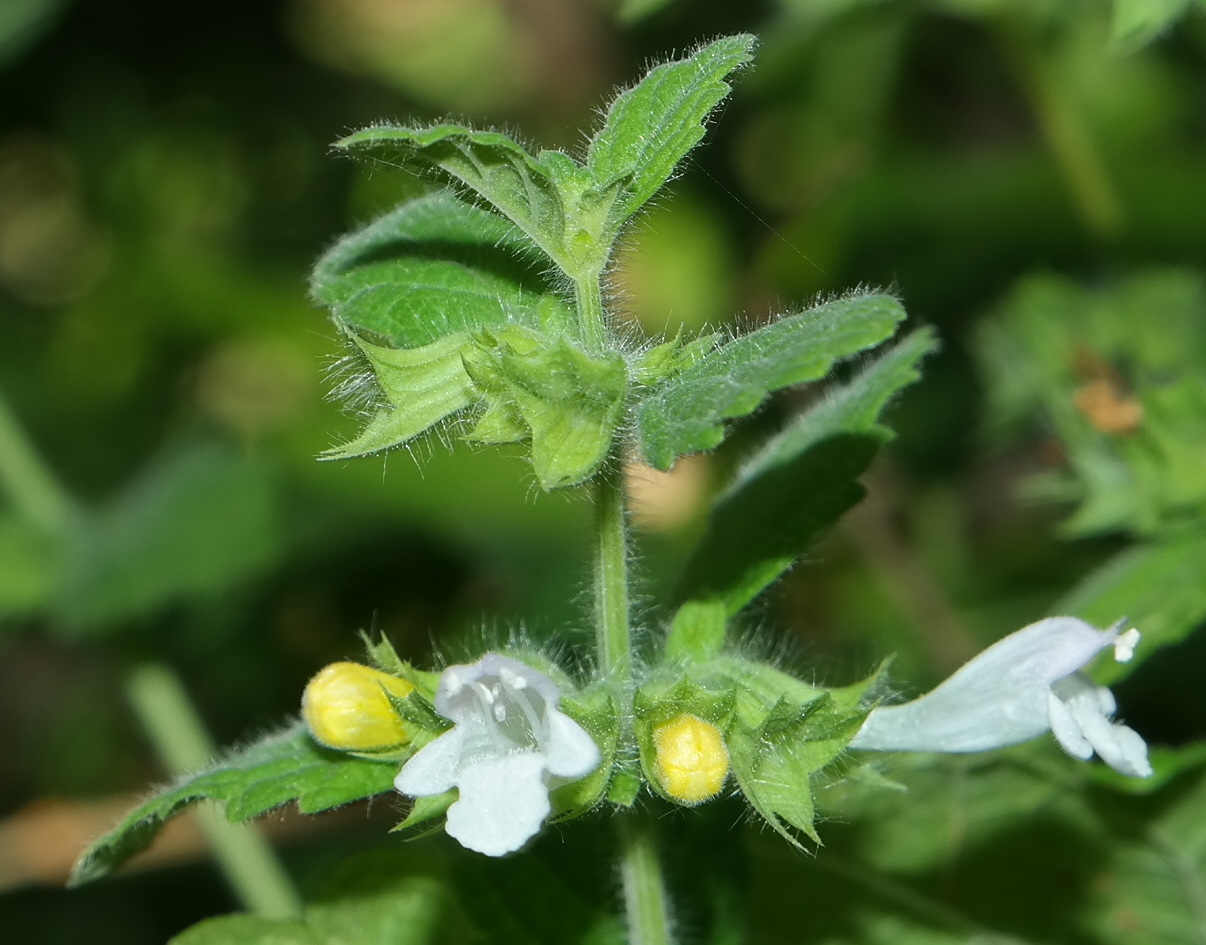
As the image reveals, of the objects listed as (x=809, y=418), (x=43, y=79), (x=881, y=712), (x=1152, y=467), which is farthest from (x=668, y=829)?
(x=43, y=79)

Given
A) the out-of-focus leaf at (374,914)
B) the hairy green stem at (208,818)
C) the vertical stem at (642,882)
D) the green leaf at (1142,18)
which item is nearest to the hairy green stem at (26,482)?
the hairy green stem at (208,818)

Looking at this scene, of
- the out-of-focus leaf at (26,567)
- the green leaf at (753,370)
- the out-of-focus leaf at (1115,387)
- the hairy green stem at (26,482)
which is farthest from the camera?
the hairy green stem at (26,482)

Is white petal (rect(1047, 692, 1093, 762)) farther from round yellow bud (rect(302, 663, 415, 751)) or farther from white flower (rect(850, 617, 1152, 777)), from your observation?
round yellow bud (rect(302, 663, 415, 751))

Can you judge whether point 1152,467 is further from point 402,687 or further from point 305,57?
point 305,57

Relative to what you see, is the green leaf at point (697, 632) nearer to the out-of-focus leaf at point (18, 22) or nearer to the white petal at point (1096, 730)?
the white petal at point (1096, 730)

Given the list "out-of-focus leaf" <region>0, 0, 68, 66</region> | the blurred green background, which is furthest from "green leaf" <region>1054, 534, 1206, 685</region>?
"out-of-focus leaf" <region>0, 0, 68, 66</region>

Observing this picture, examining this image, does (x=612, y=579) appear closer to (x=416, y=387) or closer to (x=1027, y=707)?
(x=416, y=387)

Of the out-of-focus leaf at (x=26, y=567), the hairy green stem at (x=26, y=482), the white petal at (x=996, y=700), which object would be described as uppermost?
the hairy green stem at (x=26, y=482)
